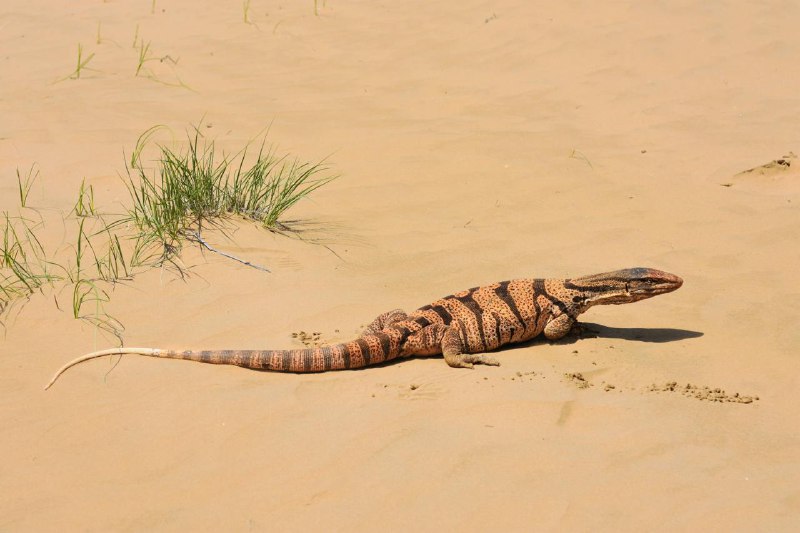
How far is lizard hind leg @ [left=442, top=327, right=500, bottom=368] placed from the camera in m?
5.55

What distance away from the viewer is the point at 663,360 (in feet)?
18.3

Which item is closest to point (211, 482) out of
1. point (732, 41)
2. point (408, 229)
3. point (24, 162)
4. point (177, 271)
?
point (177, 271)

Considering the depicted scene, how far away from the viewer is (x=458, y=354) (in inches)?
221

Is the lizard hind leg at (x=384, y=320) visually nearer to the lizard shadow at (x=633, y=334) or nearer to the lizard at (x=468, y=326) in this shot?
the lizard at (x=468, y=326)

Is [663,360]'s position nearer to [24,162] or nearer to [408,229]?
[408,229]

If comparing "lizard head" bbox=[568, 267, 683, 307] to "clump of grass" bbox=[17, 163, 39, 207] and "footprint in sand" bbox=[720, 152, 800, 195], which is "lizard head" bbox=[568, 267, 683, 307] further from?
"clump of grass" bbox=[17, 163, 39, 207]

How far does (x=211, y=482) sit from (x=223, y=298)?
6.66 ft

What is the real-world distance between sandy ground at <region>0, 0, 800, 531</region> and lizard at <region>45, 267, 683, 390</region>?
12 cm

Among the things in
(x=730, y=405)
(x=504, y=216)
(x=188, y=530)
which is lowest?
(x=188, y=530)

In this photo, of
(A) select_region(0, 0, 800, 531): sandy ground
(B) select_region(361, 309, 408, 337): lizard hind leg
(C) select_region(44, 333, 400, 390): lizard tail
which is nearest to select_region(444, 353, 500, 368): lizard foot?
(A) select_region(0, 0, 800, 531): sandy ground

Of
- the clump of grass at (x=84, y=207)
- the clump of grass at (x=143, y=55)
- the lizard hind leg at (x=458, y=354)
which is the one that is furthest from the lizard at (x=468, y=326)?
the clump of grass at (x=143, y=55)

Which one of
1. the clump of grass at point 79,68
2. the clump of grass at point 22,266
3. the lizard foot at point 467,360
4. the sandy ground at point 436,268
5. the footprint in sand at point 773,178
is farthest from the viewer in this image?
the clump of grass at point 79,68

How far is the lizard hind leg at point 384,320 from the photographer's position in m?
5.70

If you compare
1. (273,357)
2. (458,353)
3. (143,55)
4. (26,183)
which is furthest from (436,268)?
(143,55)
